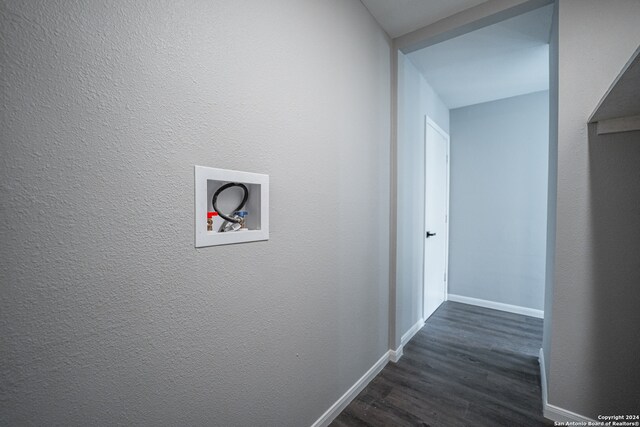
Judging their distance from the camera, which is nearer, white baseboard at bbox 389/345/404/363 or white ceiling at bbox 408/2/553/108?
white ceiling at bbox 408/2/553/108

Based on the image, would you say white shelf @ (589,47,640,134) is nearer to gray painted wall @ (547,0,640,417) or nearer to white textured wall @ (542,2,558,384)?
gray painted wall @ (547,0,640,417)

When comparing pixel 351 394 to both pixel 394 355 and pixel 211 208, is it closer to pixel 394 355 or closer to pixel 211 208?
pixel 394 355

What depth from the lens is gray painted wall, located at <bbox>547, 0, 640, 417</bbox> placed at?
4.50ft

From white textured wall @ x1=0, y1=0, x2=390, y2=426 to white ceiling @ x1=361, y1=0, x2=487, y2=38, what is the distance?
480 millimetres

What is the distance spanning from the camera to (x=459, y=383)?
1907 mm

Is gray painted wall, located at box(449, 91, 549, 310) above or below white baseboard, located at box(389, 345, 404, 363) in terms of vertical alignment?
above

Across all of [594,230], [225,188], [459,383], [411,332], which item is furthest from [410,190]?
[225,188]

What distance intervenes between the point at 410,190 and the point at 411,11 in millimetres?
1343

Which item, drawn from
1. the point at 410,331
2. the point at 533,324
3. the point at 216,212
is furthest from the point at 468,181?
the point at 216,212

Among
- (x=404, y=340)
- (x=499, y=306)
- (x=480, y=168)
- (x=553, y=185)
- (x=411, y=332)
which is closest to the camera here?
(x=553, y=185)

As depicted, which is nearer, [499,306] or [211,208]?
[211,208]

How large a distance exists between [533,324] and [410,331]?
4.75 feet

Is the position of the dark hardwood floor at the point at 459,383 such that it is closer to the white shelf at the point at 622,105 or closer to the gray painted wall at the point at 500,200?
the gray painted wall at the point at 500,200

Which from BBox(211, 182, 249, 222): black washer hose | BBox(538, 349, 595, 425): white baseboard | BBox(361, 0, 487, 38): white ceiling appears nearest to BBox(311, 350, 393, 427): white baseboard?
BBox(538, 349, 595, 425): white baseboard
